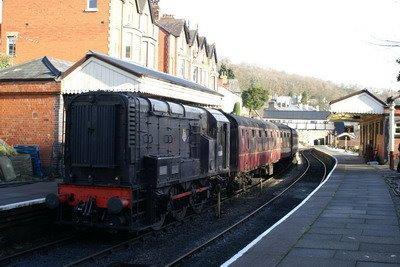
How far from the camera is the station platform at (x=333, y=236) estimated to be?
820 cm

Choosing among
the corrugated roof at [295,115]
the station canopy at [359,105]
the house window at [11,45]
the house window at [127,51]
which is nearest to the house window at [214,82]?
the house window at [127,51]

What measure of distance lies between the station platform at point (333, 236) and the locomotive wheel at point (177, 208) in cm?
285

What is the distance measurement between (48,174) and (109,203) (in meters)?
9.50

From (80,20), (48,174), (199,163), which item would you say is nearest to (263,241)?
(199,163)

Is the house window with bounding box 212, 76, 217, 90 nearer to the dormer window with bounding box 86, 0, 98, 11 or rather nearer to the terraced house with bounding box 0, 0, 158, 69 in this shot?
the terraced house with bounding box 0, 0, 158, 69

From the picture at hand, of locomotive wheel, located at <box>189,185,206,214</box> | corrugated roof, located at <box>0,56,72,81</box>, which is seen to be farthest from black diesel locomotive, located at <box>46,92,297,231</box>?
corrugated roof, located at <box>0,56,72,81</box>

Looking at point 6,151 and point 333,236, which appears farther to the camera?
point 6,151

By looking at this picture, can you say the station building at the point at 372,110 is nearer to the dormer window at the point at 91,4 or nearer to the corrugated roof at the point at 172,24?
the corrugated roof at the point at 172,24

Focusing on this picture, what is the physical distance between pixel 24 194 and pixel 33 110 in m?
6.31

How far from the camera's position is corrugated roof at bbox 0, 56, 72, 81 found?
1892 centimetres

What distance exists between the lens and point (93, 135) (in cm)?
1107

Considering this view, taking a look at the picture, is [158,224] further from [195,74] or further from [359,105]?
[195,74]

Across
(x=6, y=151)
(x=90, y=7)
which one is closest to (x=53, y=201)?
(x=6, y=151)

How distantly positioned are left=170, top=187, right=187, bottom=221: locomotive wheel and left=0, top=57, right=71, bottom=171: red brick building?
7569mm
